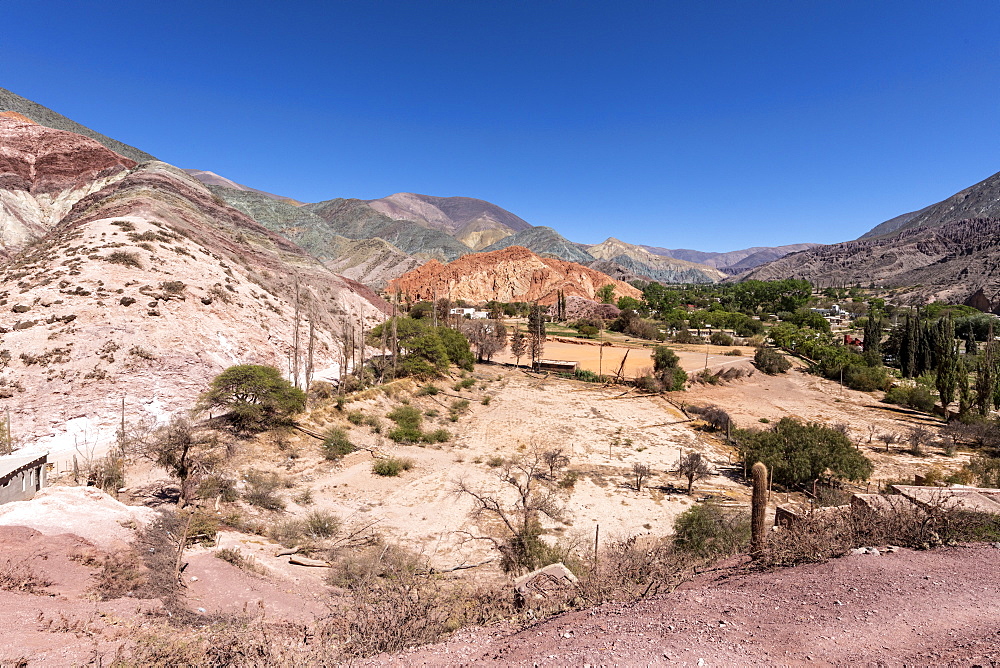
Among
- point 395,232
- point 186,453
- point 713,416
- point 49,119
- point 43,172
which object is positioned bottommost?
point 713,416

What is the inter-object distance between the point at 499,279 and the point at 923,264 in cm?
13878

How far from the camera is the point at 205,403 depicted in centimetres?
1727

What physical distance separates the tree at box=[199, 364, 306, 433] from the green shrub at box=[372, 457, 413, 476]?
16.6ft

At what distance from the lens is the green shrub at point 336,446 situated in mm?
16156

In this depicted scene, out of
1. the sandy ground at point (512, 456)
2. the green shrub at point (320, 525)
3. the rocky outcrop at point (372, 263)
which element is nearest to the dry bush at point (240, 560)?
the green shrub at point (320, 525)

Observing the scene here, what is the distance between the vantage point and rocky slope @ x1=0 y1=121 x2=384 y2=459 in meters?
17.8

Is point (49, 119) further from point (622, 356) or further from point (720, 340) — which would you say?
point (720, 340)

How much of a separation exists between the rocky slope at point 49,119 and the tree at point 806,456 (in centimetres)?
8690

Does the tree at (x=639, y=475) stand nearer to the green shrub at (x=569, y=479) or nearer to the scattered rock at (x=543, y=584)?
the green shrub at (x=569, y=479)

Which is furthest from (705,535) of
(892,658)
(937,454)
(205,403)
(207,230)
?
(207,230)

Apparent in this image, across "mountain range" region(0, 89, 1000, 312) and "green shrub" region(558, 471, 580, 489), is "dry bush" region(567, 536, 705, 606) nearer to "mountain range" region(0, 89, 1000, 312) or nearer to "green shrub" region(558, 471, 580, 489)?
"green shrub" region(558, 471, 580, 489)

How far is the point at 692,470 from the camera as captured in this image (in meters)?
14.9

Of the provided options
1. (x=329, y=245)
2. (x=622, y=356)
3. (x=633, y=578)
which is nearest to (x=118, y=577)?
(x=633, y=578)

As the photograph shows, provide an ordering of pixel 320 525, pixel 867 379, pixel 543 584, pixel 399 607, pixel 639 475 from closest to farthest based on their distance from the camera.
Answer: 1. pixel 399 607
2. pixel 543 584
3. pixel 320 525
4. pixel 639 475
5. pixel 867 379
